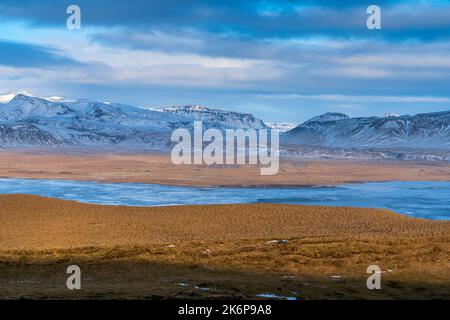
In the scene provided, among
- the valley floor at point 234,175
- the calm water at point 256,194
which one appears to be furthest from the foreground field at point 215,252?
the valley floor at point 234,175

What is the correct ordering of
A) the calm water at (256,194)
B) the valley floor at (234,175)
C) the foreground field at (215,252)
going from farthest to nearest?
the valley floor at (234,175) → the calm water at (256,194) → the foreground field at (215,252)

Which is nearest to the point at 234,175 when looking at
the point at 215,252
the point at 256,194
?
the point at 256,194

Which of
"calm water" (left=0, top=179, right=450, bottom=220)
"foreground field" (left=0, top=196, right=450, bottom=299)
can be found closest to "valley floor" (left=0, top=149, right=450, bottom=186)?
"calm water" (left=0, top=179, right=450, bottom=220)

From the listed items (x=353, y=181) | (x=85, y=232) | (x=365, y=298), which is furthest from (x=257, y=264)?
(x=353, y=181)

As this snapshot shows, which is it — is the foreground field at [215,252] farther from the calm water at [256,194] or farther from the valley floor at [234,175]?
the valley floor at [234,175]

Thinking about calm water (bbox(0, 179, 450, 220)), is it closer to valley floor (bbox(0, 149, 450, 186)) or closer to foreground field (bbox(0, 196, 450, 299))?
valley floor (bbox(0, 149, 450, 186))

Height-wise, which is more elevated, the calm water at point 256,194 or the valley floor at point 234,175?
the valley floor at point 234,175
